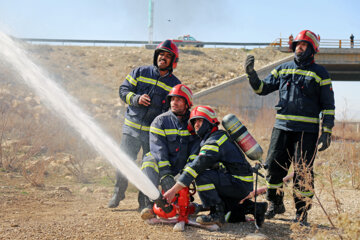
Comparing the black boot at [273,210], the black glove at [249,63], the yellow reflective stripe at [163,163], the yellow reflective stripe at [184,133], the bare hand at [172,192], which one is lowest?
the black boot at [273,210]

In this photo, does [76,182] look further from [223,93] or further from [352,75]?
[352,75]

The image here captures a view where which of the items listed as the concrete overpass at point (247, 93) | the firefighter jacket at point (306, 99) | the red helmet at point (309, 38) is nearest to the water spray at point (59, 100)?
the firefighter jacket at point (306, 99)

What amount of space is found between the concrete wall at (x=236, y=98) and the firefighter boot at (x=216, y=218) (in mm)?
15653

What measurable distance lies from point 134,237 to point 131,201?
1.97 meters

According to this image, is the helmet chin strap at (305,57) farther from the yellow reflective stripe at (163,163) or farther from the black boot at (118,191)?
the black boot at (118,191)

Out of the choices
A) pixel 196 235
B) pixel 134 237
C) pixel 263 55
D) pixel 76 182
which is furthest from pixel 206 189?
pixel 263 55

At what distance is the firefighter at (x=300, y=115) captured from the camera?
14.2 feet

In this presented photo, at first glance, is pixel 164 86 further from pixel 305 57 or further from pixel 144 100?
pixel 305 57

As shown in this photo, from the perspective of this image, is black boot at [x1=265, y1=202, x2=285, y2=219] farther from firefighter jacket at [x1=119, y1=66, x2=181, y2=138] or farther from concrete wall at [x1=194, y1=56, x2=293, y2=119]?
concrete wall at [x1=194, y1=56, x2=293, y2=119]

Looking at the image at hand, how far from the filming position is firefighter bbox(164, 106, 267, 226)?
12.8 ft

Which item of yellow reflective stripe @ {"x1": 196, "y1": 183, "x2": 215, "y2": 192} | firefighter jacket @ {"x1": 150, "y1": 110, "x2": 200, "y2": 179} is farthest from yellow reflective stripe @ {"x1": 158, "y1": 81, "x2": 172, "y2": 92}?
yellow reflective stripe @ {"x1": 196, "y1": 183, "x2": 215, "y2": 192}

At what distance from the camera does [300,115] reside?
438 centimetres

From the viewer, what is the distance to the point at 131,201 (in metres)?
5.51

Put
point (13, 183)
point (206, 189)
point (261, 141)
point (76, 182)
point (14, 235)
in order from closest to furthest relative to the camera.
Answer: point (14, 235)
point (206, 189)
point (13, 183)
point (76, 182)
point (261, 141)
